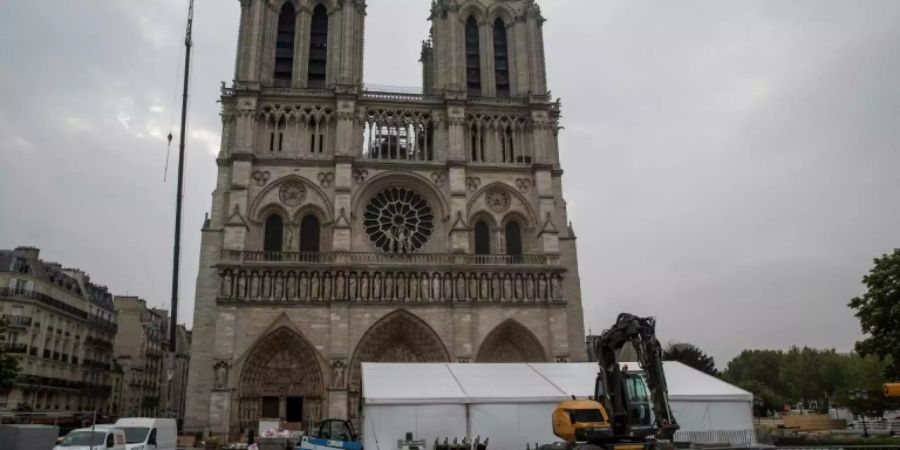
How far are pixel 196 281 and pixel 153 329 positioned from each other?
23864 mm

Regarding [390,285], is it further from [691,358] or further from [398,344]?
[691,358]

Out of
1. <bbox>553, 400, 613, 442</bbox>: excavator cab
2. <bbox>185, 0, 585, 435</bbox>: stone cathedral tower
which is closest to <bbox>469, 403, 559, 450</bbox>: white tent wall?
<bbox>553, 400, 613, 442</bbox>: excavator cab

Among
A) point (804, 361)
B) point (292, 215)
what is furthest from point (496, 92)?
point (804, 361)

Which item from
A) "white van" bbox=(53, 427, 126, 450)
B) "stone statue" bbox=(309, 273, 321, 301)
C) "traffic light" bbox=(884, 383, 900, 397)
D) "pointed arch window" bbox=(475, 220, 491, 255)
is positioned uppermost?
"pointed arch window" bbox=(475, 220, 491, 255)

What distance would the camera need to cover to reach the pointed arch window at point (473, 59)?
3388cm

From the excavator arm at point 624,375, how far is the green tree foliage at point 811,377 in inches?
1023

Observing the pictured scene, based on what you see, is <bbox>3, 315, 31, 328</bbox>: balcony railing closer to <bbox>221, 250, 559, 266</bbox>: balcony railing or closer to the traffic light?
<bbox>221, 250, 559, 266</bbox>: balcony railing

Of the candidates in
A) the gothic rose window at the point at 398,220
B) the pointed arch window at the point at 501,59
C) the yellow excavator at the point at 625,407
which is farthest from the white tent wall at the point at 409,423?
the pointed arch window at the point at 501,59

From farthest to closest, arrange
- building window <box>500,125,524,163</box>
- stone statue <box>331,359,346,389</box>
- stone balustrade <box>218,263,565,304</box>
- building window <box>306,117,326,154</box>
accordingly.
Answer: building window <box>500,125,524,163</box> → building window <box>306,117,326,154</box> → stone balustrade <box>218,263,565,304</box> → stone statue <box>331,359,346,389</box>

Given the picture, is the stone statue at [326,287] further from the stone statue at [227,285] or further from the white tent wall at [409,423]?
the white tent wall at [409,423]

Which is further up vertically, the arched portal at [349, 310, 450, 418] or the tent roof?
the arched portal at [349, 310, 450, 418]

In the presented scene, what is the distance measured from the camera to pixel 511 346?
2897 cm

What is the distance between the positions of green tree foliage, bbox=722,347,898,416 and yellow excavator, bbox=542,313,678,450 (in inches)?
1023

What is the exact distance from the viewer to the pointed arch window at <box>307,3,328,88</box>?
32531mm
